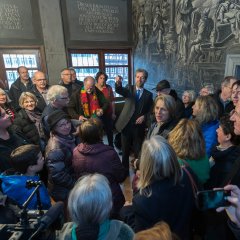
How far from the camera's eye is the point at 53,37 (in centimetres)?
611

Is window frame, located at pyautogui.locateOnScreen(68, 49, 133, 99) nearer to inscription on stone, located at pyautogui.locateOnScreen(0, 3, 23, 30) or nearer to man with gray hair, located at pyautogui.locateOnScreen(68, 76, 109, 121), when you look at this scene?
inscription on stone, located at pyautogui.locateOnScreen(0, 3, 23, 30)

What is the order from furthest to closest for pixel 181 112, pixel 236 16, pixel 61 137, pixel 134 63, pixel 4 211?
1. pixel 134 63
2. pixel 236 16
3. pixel 181 112
4. pixel 61 137
5. pixel 4 211

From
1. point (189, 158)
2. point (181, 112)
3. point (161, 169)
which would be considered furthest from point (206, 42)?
point (161, 169)

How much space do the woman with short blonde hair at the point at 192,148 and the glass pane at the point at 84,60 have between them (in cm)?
582

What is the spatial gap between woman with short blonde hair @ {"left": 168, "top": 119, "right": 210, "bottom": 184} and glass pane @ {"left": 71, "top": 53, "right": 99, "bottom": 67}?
5.82 meters

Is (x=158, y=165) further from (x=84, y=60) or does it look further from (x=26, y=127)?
(x=84, y=60)

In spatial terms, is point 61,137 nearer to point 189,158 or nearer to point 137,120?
point 189,158

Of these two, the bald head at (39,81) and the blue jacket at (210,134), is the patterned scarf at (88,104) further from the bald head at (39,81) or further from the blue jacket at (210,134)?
the blue jacket at (210,134)

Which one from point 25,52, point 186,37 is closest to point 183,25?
point 186,37

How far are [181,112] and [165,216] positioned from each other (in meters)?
2.24

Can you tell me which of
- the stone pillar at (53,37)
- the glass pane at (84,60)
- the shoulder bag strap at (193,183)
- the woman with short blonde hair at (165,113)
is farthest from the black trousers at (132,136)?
the glass pane at (84,60)

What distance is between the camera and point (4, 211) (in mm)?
1215

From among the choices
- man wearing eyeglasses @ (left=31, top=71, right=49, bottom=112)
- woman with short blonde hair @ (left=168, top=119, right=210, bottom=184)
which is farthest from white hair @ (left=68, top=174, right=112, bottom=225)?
man wearing eyeglasses @ (left=31, top=71, right=49, bottom=112)

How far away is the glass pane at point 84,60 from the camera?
6.76m
